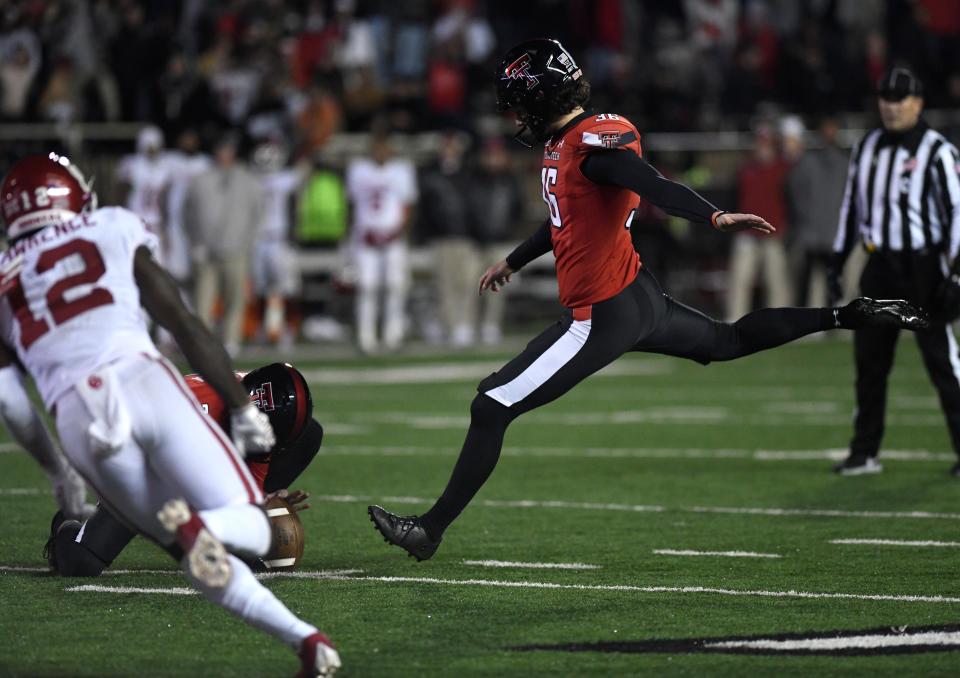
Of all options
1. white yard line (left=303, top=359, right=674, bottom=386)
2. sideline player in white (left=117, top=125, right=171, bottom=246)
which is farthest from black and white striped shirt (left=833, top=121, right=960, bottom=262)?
sideline player in white (left=117, top=125, right=171, bottom=246)

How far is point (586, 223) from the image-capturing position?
236 inches

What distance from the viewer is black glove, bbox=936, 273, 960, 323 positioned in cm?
802

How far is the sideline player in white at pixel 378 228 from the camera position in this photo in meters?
15.7

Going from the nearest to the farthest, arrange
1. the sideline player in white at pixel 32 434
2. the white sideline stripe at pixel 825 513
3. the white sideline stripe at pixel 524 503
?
1. the sideline player in white at pixel 32 434
2. the white sideline stripe at pixel 825 513
3. the white sideline stripe at pixel 524 503

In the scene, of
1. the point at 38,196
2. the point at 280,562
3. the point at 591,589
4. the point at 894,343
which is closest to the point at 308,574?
the point at 280,562

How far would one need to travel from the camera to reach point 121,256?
14.7 ft

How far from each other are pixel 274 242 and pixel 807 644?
39.3ft

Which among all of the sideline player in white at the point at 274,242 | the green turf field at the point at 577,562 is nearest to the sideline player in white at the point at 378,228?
the sideline player in white at the point at 274,242

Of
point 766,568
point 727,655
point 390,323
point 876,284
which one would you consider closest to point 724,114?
point 390,323

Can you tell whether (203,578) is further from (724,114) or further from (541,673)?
(724,114)

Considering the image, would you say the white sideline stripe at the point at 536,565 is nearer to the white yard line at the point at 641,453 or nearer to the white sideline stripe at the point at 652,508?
the white sideline stripe at the point at 652,508

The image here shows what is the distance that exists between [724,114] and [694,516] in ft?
40.3

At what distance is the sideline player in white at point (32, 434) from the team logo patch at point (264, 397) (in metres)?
1.25

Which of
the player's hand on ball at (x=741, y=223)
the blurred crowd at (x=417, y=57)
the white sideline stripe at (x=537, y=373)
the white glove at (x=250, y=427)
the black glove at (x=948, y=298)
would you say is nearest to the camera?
the white glove at (x=250, y=427)
